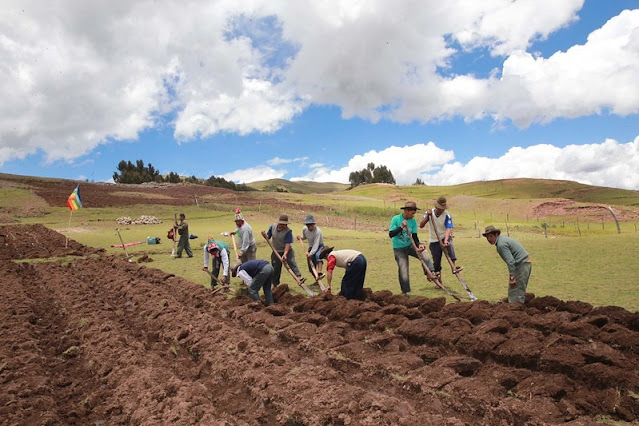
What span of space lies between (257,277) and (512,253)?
5.32 m

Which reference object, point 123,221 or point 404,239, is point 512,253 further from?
point 123,221

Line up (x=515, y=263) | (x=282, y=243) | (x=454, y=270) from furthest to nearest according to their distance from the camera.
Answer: (x=282, y=243) → (x=454, y=270) → (x=515, y=263)

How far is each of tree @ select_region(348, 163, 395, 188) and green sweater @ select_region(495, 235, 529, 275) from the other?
A: 11660 cm

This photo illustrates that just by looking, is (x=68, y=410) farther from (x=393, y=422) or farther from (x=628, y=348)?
(x=628, y=348)

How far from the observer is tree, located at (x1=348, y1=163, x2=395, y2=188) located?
126062mm

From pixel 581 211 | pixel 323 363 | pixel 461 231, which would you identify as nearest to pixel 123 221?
pixel 461 231

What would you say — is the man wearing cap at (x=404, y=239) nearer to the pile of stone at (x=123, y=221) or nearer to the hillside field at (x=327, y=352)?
the hillside field at (x=327, y=352)

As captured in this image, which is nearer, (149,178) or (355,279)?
(355,279)

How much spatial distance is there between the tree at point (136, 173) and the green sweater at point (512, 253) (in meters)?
88.8

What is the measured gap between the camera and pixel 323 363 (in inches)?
228

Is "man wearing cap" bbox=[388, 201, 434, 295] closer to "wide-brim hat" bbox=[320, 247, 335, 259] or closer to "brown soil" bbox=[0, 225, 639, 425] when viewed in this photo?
"brown soil" bbox=[0, 225, 639, 425]

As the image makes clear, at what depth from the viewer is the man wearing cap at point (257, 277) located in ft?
30.1

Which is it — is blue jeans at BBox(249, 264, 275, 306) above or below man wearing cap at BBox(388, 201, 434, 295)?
below


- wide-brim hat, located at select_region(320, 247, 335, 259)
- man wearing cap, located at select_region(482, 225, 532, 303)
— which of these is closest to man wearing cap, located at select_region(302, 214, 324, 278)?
wide-brim hat, located at select_region(320, 247, 335, 259)
